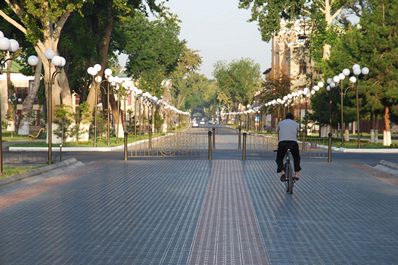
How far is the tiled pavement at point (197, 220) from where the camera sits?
9.72m

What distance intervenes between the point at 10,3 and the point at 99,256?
3415cm

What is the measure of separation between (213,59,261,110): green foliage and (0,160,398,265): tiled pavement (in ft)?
477

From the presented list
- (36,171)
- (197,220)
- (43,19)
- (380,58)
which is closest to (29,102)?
(43,19)

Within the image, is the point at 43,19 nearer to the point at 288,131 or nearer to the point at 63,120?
the point at 63,120

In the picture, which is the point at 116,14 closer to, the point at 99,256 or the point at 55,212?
the point at 55,212

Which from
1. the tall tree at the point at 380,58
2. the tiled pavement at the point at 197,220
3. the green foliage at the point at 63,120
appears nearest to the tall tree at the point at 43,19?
the green foliage at the point at 63,120

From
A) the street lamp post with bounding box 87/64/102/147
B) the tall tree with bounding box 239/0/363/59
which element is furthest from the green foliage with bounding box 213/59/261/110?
the street lamp post with bounding box 87/64/102/147

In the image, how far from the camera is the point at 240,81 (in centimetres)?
16875

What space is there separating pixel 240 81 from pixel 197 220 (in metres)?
157

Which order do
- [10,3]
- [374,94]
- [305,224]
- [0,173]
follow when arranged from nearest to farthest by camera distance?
[305,224] → [0,173] → [10,3] → [374,94]

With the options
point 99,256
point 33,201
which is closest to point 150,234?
point 99,256

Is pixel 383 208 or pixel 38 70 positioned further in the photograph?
pixel 38 70

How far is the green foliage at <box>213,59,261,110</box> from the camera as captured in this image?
16750 centimetres

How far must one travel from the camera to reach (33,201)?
15898 millimetres
